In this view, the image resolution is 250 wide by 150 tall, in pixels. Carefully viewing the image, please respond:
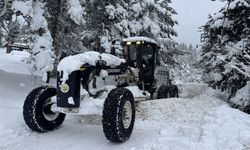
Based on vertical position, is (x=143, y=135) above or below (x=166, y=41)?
below

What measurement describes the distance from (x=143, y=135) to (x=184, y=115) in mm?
2468

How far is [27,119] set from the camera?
9.02 m

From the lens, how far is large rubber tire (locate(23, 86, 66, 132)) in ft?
29.6

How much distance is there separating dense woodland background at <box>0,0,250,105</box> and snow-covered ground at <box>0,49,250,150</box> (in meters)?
1.84

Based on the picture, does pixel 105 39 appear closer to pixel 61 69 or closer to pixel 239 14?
pixel 239 14

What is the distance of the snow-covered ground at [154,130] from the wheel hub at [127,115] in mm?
341

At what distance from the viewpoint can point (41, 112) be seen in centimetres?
923

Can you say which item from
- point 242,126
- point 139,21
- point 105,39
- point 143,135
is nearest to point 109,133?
point 143,135

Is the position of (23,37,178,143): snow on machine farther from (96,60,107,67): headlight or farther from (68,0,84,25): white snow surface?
(68,0,84,25): white snow surface

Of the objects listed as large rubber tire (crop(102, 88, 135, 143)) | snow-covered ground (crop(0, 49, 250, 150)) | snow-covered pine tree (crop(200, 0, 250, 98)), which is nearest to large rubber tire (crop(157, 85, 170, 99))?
snow-covered pine tree (crop(200, 0, 250, 98))

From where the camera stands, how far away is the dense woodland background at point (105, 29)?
13.2 metres

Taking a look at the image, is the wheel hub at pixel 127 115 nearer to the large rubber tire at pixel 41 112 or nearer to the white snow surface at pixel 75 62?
the white snow surface at pixel 75 62

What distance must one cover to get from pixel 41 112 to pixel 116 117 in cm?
207

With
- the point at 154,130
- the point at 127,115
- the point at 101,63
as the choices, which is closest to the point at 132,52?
the point at 101,63
